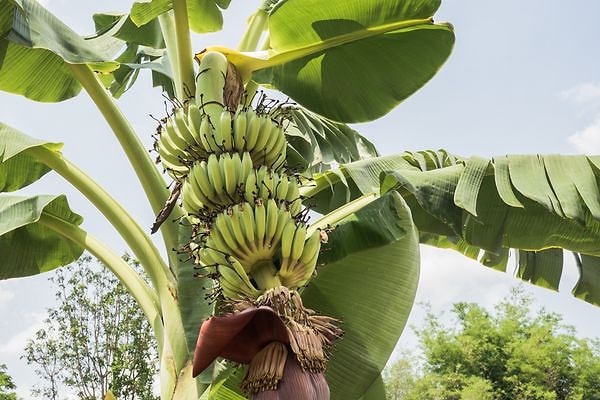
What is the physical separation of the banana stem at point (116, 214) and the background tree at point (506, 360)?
13.8m

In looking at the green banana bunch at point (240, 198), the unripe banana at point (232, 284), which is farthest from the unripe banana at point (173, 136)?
the unripe banana at point (232, 284)

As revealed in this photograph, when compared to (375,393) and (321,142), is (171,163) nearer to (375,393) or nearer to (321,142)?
(375,393)

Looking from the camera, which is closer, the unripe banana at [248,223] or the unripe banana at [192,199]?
the unripe banana at [248,223]

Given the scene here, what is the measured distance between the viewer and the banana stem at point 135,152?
6.61 ft

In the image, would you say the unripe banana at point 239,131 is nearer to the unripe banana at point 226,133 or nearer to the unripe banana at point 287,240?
the unripe banana at point 226,133

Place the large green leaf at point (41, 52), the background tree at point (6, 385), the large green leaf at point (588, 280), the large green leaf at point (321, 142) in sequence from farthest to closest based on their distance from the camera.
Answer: the background tree at point (6, 385)
the large green leaf at point (321, 142)
the large green leaf at point (588, 280)
the large green leaf at point (41, 52)

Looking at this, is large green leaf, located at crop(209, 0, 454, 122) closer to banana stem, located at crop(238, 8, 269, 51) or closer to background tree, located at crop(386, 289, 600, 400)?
banana stem, located at crop(238, 8, 269, 51)

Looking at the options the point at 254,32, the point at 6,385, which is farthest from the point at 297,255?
the point at 6,385

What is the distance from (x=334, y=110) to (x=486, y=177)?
2.21ft

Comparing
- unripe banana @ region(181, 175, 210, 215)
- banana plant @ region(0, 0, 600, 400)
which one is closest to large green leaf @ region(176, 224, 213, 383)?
banana plant @ region(0, 0, 600, 400)

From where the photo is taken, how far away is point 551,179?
1.90 meters

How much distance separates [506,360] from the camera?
15.5 m

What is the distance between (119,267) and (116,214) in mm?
206

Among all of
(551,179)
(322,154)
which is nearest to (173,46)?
(322,154)
